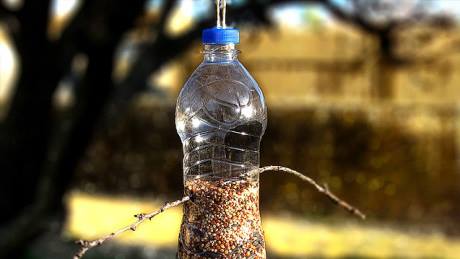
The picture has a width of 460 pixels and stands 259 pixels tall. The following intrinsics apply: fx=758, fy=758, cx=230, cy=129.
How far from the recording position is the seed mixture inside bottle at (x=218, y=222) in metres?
1.87

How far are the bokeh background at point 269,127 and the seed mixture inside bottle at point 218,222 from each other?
11.2ft

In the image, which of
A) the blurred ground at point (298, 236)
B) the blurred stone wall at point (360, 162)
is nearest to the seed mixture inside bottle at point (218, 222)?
the blurred ground at point (298, 236)

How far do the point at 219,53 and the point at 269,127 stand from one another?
10.1 meters

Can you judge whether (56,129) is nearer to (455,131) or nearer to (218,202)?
(218,202)

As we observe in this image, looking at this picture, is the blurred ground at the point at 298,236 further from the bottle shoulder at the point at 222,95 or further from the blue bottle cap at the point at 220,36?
the blue bottle cap at the point at 220,36

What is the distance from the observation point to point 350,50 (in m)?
14.4

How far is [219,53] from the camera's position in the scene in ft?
6.10

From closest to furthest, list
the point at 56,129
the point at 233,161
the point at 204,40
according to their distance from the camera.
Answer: the point at 204,40, the point at 233,161, the point at 56,129

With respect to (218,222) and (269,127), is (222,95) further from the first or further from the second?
(269,127)

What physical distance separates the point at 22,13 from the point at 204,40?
4.32m

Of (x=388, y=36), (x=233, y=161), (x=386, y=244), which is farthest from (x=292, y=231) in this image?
(x=233, y=161)

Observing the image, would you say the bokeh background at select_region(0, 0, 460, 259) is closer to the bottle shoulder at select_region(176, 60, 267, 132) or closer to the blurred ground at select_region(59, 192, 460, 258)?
the blurred ground at select_region(59, 192, 460, 258)

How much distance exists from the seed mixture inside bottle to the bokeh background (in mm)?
3417

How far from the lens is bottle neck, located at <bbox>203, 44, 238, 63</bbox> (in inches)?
72.1
